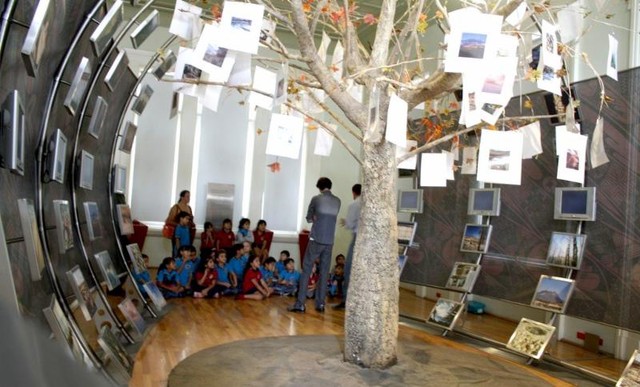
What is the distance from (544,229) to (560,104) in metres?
0.99

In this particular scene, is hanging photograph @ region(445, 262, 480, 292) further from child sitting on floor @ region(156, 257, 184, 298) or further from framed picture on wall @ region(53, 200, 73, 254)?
framed picture on wall @ region(53, 200, 73, 254)

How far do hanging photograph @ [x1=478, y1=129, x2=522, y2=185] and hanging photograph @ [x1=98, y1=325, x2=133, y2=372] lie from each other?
7.26 feet

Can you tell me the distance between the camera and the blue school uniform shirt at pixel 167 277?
6.14m

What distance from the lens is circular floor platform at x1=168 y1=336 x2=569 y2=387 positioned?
309 centimetres

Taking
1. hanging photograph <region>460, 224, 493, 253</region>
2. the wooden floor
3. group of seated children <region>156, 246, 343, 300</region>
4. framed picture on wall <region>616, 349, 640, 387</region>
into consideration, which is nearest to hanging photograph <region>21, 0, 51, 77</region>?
the wooden floor

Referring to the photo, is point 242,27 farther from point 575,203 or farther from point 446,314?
point 446,314

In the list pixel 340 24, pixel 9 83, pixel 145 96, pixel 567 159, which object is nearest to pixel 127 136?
pixel 145 96

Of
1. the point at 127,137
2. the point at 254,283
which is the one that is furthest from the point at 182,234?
the point at 127,137

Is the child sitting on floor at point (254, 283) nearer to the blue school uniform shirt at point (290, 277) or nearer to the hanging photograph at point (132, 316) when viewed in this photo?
the blue school uniform shirt at point (290, 277)

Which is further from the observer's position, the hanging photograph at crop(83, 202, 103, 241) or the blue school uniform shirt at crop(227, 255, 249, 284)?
the blue school uniform shirt at crop(227, 255, 249, 284)

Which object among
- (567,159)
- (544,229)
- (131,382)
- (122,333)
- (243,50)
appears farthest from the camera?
(544,229)

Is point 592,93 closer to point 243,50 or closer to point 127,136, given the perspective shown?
point 243,50

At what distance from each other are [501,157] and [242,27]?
1.56m

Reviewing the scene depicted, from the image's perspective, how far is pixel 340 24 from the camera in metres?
3.96
